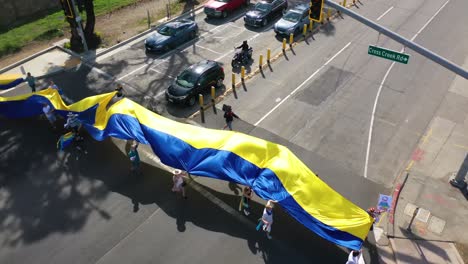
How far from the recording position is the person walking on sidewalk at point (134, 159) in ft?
54.4

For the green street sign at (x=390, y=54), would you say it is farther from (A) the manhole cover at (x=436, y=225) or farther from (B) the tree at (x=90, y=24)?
(B) the tree at (x=90, y=24)

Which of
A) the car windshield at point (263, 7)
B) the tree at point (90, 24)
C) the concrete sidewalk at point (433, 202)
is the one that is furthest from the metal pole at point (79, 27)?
the concrete sidewalk at point (433, 202)

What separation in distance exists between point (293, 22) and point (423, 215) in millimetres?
18350

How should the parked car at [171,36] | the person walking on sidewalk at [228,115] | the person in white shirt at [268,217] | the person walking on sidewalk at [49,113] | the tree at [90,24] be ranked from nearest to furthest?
the person in white shirt at [268,217] → the person walking on sidewalk at [49,113] → the person walking on sidewalk at [228,115] → the parked car at [171,36] → the tree at [90,24]

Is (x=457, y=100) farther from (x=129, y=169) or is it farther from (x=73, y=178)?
(x=73, y=178)

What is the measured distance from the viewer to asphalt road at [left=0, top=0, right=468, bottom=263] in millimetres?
14219

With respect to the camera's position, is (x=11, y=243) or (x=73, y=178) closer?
(x=11, y=243)

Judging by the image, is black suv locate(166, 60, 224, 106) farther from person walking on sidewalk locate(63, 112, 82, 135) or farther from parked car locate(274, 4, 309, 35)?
parked car locate(274, 4, 309, 35)

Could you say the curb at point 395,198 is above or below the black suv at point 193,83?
below

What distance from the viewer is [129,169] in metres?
17.5

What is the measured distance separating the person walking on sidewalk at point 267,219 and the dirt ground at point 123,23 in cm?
2073

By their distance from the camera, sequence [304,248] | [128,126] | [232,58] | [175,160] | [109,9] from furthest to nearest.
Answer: [109,9], [232,58], [128,126], [175,160], [304,248]

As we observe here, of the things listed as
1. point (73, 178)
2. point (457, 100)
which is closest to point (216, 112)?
point (73, 178)

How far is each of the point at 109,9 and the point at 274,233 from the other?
28.3 m
